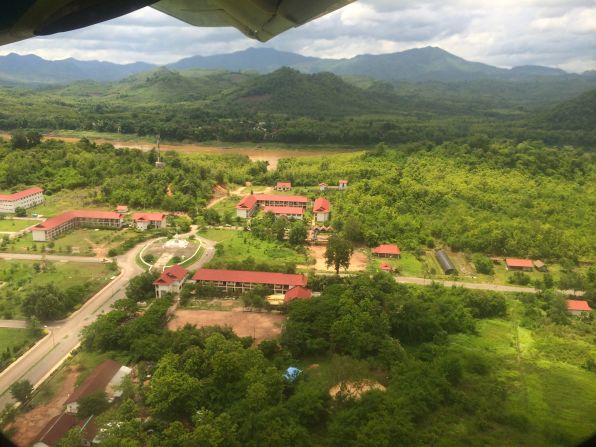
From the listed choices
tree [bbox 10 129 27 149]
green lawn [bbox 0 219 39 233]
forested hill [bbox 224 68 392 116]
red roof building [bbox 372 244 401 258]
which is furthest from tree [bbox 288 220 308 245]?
forested hill [bbox 224 68 392 116]

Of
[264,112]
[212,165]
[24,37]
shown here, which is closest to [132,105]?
[264,112]

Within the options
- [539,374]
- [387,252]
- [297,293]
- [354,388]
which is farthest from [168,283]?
[539,374]

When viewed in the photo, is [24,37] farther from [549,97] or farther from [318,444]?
[549,97]

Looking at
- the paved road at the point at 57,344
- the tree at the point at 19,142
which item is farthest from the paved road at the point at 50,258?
the tree at the point at 19,142

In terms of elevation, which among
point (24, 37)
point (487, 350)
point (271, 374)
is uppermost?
point (24, 37)

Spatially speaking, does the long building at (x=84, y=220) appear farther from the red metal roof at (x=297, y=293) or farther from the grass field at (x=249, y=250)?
the red metal roof at (x=297, y=293)

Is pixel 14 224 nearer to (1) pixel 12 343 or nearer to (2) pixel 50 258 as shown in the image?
(2) pixel 50 258

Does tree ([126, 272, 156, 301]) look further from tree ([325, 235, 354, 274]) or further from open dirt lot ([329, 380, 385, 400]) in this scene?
open dirt lot ([329, 380, 385, 400])
